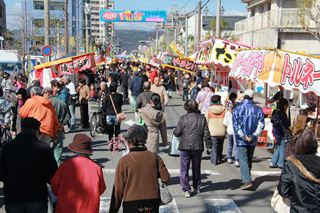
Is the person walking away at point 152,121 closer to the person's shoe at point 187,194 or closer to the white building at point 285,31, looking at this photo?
the person's shoe at point 187,194

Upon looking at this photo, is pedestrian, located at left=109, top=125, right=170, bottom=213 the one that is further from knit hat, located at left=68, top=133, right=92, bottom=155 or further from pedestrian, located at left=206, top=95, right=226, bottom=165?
pedestrian, located at left=206, top=95, right=226, bottom=165

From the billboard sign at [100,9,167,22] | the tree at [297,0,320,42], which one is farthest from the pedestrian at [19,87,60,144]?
the billboard sign at [100,9,167,22]

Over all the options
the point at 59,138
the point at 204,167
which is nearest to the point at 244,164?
the point at 204,167

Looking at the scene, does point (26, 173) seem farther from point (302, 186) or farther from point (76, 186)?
point (302, 186)

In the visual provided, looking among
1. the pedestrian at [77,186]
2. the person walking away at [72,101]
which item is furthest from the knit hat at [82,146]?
the person walking away at [72,101]

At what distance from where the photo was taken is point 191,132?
7.37 meters

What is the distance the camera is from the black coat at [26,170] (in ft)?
14.5

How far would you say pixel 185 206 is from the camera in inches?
281

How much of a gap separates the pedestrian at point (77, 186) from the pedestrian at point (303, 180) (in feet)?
5.70

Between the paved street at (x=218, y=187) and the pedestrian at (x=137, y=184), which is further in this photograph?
the paved street at (x=218, y=187)

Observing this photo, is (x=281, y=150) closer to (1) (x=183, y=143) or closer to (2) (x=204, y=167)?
(2) (x=204, y=167)

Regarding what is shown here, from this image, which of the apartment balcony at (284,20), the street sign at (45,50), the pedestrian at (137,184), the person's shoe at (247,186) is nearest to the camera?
A: the pedestrian at (137,184)

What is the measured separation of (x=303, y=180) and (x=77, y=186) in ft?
6.70

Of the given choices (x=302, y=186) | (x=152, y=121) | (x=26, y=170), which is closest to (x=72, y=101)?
(x=152, y=121)
